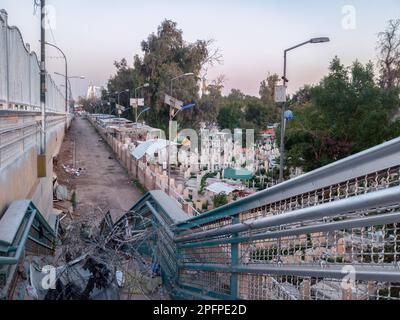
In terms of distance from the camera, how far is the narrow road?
15.2 meters

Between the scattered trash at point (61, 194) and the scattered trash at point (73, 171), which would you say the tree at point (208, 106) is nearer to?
the scattered trash at point (73, 171)

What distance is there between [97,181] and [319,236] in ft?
59.9

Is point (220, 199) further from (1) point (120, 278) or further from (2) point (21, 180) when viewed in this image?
(1) point (120, 278)

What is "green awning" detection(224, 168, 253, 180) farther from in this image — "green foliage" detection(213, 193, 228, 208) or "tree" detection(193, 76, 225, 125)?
"tree" detection(193, 76, 225, 125)

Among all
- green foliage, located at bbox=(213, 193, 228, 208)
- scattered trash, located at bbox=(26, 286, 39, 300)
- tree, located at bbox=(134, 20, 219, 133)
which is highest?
tree, located at bbox=(134, 20, 219, 133)

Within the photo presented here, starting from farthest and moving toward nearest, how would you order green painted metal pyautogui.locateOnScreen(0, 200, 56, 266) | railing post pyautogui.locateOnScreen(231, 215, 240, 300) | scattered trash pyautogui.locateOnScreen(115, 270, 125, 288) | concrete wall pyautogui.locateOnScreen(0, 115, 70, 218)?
concrete wall pyautogui.locateOnScreen(0, 115, 70, 218)
scattered trash pyautogui.locateOnScreen(115, 270, 125, 288)
green painted metal pyautogui.locateOnScreen(0, 200, 56, 266)
railing post pyautogui.locateOnScreen(231, 215, 240, 300)

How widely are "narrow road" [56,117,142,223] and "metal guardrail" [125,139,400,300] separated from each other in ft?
26.3

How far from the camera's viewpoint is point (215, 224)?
11.1 feet

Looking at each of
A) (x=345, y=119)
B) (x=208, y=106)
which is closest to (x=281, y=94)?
(x=345, y=119)

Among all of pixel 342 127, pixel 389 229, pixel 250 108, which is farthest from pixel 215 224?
pixel 250 108

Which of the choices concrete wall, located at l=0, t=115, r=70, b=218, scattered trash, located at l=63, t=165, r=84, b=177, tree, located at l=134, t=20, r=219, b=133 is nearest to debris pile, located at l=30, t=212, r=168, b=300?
concrete wall, located at l=0, t=115, r=70, b=218

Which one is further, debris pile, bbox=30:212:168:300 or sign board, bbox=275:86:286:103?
sign board, bbox=275:86:286:103

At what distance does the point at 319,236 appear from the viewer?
2031mm
